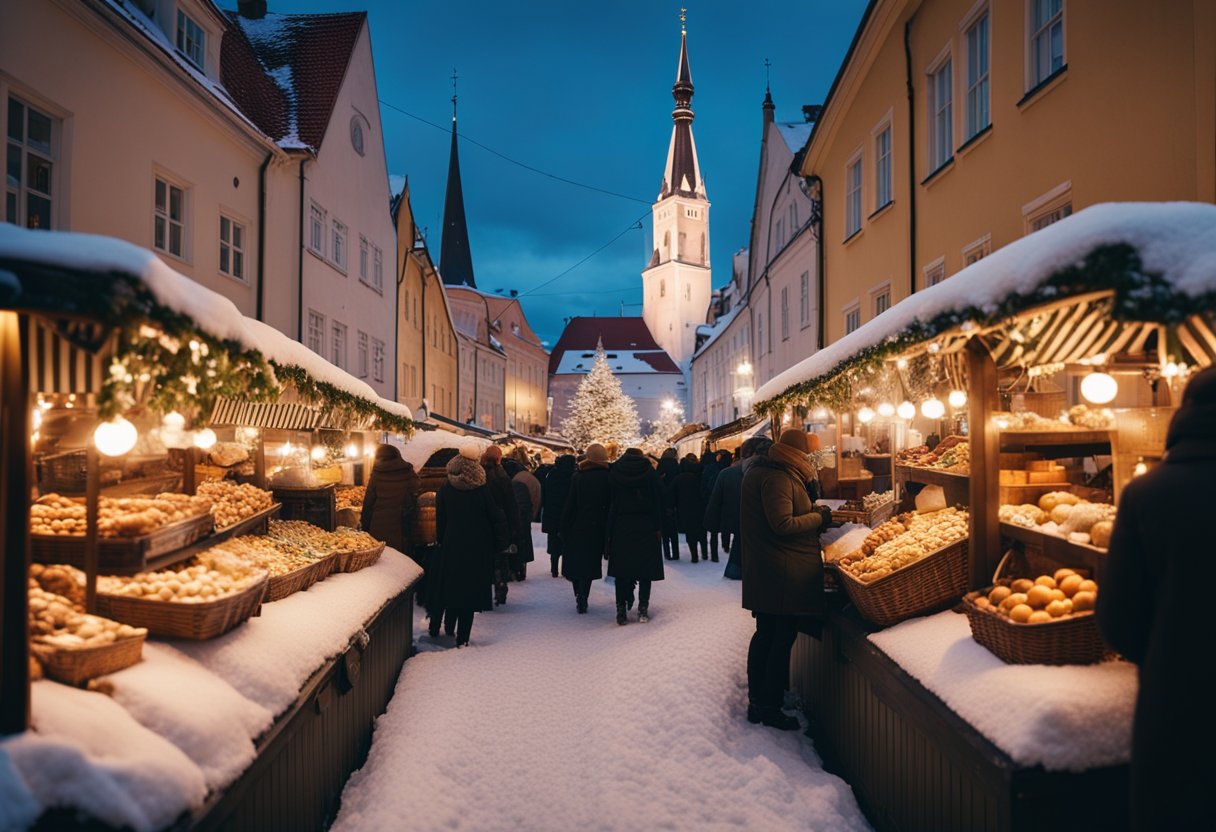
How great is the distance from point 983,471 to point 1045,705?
1.75 meters

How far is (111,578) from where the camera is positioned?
170 inches

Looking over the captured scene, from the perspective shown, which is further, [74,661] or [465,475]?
[465,475]

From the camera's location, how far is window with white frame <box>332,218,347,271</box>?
805 inches

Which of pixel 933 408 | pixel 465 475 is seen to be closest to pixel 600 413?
pixel 465 475

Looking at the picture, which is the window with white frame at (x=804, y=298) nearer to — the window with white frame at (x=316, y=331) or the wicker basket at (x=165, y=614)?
the window with white frame at (x=316, y=331)

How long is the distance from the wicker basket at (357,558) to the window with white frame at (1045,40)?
8537 mm

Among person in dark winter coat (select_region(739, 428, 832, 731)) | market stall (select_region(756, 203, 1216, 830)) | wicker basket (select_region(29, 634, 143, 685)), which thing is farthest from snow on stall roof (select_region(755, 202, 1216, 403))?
wicker basket (select_region(29, 634, 143, 685))

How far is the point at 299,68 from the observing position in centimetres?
1981

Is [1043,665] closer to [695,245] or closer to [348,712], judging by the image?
[348,712]

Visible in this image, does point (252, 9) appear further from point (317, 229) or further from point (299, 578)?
Result: point (299, 578)

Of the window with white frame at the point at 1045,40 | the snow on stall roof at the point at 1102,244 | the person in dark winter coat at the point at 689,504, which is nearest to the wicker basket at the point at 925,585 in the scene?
the snow on stall roof at the point at 1102,244

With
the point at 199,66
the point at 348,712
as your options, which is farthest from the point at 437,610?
the point at 199,66

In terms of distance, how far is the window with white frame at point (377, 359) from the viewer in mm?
23875

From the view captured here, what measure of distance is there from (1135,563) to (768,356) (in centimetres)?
2421
